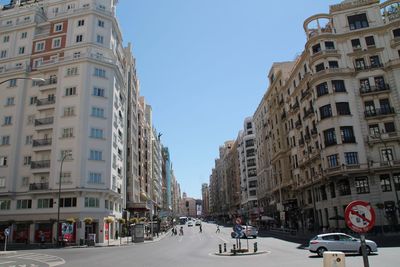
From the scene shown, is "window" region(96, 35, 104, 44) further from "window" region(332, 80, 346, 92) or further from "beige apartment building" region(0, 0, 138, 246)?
"window" region(332, 80, 346, 92)

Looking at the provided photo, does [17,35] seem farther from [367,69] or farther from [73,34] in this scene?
[367,69]

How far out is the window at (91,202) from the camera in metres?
49.6

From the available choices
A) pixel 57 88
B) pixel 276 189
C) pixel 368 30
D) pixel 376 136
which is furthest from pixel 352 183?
pixel 57 88

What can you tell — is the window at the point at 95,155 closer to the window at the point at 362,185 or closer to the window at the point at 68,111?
the window at the point at 68,111

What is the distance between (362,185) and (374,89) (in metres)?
13.5

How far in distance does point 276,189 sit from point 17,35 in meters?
58.6

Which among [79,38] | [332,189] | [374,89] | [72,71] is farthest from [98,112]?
[374,89]

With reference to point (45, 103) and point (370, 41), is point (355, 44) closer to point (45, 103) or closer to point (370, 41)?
point (370, 41)

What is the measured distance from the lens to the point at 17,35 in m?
61.5

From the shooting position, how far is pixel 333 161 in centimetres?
4725

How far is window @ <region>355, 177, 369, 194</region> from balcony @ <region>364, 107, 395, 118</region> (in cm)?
877

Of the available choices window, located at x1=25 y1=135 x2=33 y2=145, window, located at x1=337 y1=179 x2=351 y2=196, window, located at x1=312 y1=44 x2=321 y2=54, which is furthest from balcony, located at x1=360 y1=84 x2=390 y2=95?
window, located at x1=25 y1=135 x2=33 y2=145

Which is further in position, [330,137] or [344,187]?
[330,137]

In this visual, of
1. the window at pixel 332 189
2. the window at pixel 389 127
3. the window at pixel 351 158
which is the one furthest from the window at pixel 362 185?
the window at pixel 389 127
